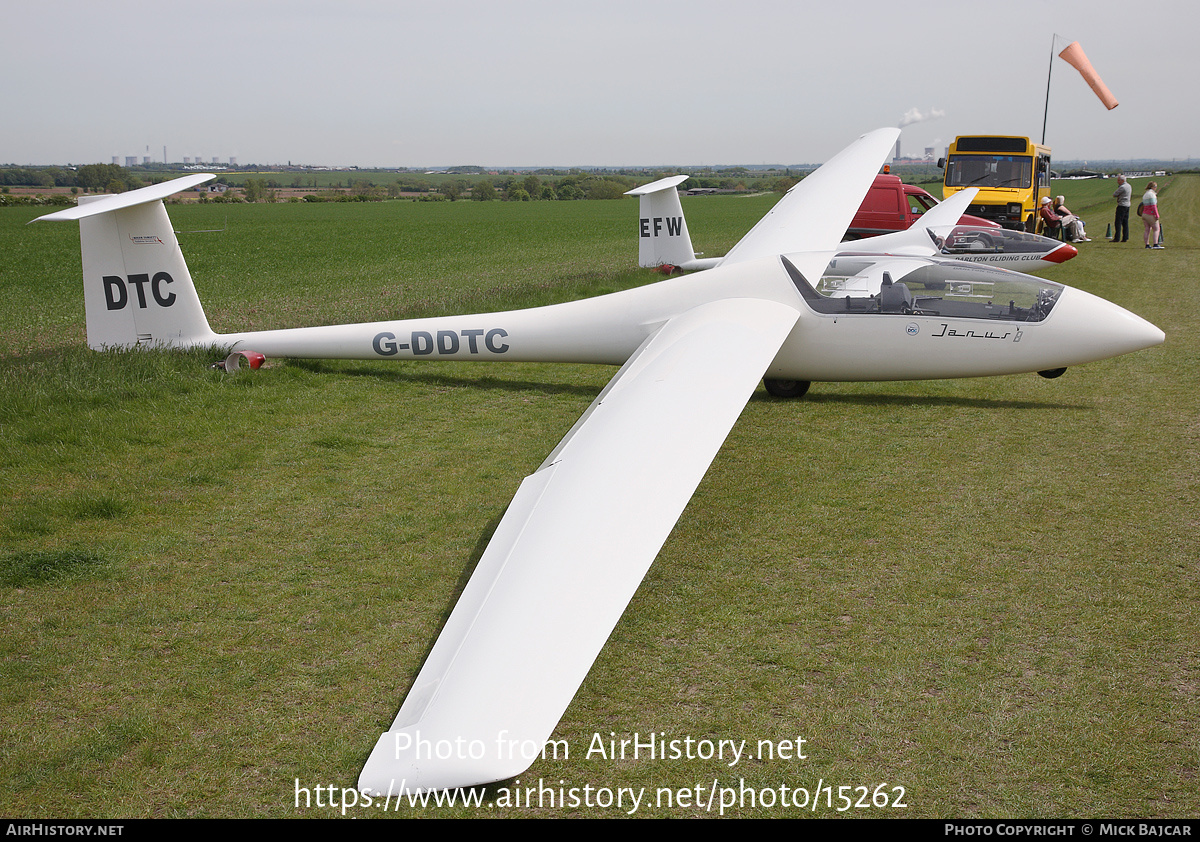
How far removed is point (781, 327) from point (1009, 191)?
22294 mm

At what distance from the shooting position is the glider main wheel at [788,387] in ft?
31.2

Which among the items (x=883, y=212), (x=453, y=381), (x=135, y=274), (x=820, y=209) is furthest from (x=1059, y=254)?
(x=135, y=274)

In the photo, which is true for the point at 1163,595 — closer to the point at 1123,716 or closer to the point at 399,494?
the point at 1123,716

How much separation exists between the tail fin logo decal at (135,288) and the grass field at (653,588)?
0.71 meters

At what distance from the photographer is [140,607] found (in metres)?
5.00

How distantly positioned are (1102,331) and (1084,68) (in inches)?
1051

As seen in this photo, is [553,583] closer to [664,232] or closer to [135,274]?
[135,274]

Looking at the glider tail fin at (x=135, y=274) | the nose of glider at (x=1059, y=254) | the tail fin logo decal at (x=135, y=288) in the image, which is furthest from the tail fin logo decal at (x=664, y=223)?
the tail fin logo decal at (x=135, y=288)

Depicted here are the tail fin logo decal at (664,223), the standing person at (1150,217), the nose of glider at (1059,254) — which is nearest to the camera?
the nose of glider at (1059,254)

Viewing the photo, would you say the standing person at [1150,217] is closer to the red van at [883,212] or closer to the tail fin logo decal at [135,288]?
the red van at [883,212]

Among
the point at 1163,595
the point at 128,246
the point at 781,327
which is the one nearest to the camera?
the point at 1163,595

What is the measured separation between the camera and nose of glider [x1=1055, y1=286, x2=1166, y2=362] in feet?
27.7

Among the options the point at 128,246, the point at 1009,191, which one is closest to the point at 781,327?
the point at 128,246

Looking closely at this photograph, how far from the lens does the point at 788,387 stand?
375 inches
